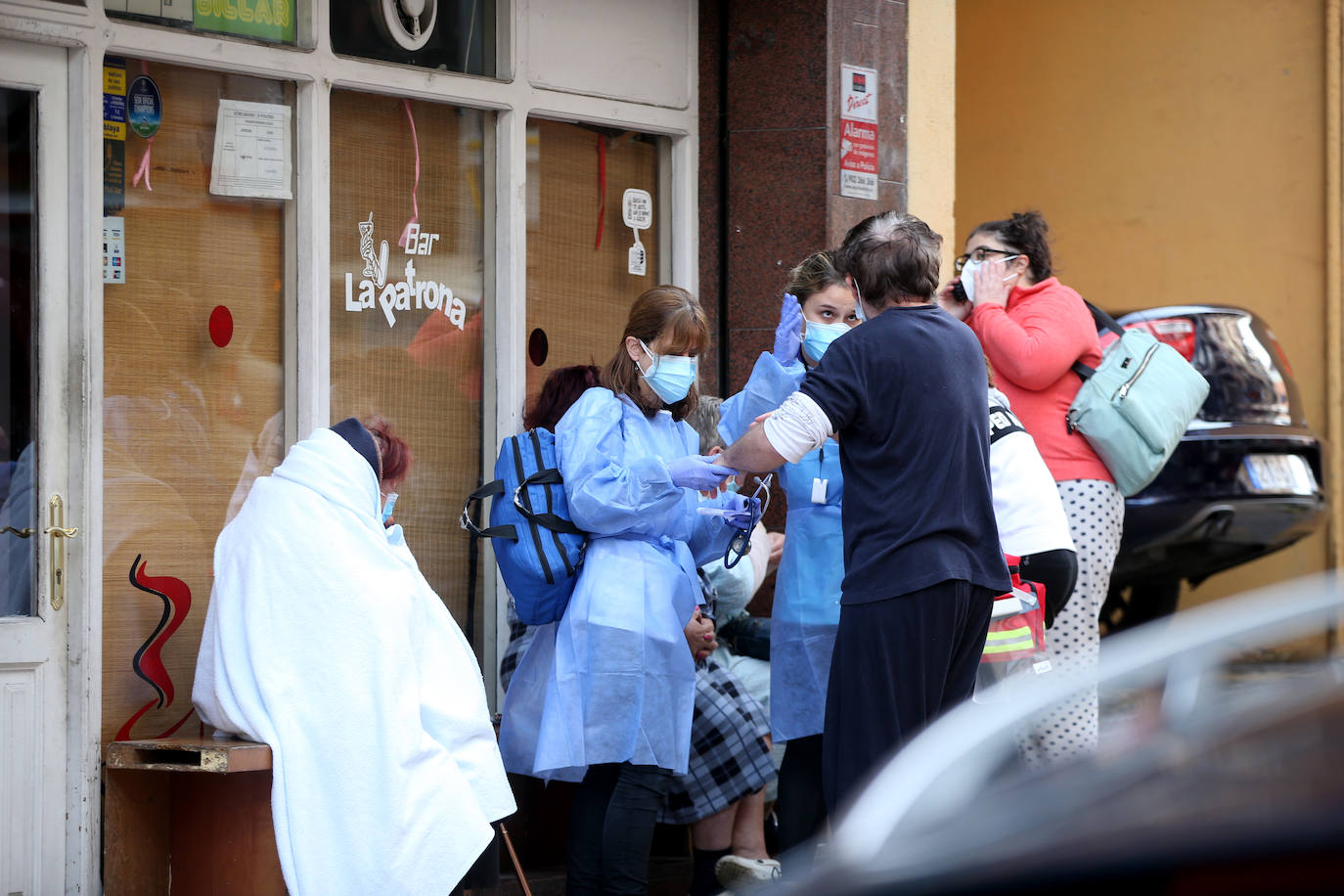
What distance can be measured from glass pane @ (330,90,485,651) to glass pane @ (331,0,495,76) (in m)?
0.15

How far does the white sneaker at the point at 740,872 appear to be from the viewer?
4773mm

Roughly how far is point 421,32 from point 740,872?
2.82m

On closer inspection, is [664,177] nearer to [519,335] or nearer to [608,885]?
[519,335]

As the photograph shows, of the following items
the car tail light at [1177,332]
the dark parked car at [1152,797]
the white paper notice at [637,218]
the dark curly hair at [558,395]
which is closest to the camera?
the dark parked car at [1152,797]

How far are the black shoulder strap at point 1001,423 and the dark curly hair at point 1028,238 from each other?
767mm

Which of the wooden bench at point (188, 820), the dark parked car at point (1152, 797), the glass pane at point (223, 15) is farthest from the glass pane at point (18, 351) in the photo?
the dark parked car at point (1152, 797)

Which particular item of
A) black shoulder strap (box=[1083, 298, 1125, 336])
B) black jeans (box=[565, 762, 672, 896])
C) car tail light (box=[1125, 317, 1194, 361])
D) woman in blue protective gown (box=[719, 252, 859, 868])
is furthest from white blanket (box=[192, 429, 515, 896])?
car tail light (box=[1125, 317, 1194, 361])

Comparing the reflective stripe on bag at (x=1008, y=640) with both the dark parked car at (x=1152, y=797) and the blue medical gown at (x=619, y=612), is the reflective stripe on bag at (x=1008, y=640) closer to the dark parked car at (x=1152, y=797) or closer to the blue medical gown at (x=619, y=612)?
the blue medical gown at (x=619, y=612)

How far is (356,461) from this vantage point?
4164 mm

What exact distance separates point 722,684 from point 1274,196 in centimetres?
619

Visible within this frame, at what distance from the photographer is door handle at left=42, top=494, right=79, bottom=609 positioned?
14.2ft

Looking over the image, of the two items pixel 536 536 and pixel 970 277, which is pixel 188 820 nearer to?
pixel 536 536

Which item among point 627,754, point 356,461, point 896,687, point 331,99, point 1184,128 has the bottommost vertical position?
point 627,754

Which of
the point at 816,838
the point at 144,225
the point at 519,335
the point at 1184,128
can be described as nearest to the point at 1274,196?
the point at 1184,128
